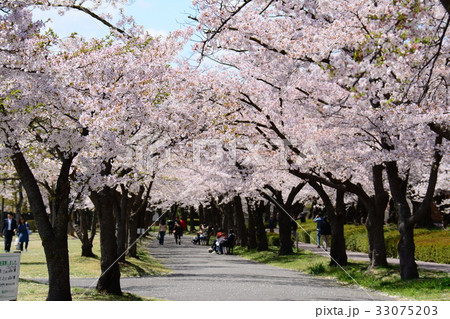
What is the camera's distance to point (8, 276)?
30.2ft

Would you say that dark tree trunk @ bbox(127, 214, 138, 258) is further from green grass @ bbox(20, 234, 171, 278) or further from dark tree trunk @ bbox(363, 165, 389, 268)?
dark tree trunk @ bbox(363, 165, 389, 268)

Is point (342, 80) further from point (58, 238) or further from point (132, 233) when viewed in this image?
point (132, 233)

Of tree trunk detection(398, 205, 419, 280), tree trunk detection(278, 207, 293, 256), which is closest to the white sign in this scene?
tree trunk detection(398, 205, 419, 280)

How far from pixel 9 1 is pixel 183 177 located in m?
31.3

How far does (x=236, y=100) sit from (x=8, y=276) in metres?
11.1

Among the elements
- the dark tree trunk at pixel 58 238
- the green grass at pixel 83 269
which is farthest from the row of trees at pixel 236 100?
the green grass at pixel 83 269

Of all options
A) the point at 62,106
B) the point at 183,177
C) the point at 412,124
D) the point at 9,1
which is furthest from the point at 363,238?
the point at 9,1

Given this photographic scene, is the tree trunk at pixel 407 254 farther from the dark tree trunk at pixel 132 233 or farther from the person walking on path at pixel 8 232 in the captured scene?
the person walking on path at pixel 8 232

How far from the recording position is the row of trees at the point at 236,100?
9055 millimetres

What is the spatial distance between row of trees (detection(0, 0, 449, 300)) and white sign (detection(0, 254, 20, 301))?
1.75 m

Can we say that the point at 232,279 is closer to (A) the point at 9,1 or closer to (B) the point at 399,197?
(B) the point at 399,197

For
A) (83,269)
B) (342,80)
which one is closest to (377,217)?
(83,269)

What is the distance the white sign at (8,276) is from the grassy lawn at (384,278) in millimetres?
8479

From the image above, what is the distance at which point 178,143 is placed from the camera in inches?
569
